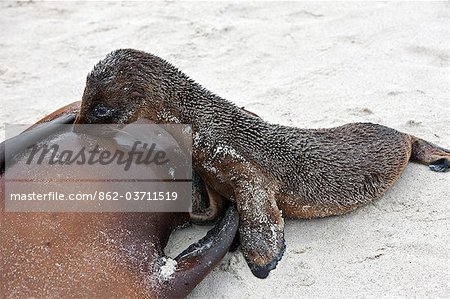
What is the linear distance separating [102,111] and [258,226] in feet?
3.35

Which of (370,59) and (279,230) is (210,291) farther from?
(370,59)

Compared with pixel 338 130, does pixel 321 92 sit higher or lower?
lower

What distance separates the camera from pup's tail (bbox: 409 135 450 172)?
154 inches

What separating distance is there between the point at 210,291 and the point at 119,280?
53 centimetres

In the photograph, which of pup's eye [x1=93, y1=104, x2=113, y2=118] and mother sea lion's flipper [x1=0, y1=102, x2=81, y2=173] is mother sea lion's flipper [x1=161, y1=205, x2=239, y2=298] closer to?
pup's eye [x1=93, y1=104, x2=113, y2=118]

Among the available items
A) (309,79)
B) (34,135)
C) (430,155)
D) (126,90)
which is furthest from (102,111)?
(309,79)

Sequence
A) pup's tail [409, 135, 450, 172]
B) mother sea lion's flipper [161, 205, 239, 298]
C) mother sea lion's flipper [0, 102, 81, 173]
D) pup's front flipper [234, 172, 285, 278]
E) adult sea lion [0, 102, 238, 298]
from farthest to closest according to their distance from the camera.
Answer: pup's tail [409, 135, 450, 172] → mother sea lion's flipper [0, 102, 81, 173] → pup's front flipper [234, 172, 285, 278] → mother sea lion's flipper [161, 205, 239, 298] → adult sea lion [0, 102, 238, 298]

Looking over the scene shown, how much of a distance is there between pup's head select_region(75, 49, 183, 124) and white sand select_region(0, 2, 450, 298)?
757 millimetres

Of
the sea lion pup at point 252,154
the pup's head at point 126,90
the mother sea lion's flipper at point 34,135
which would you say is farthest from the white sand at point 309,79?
the mother sea lion's flipper at point 34,135

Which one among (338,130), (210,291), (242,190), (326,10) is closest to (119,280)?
(210,291)

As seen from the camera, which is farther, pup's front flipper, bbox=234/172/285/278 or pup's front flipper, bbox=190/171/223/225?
pup's front flipper, bbox=190/171/223/225

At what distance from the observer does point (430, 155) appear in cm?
396

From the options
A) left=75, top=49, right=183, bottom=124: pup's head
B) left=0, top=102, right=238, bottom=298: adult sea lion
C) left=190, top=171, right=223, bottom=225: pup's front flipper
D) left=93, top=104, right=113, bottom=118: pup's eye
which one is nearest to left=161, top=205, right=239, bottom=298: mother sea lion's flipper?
left=0, top=102, right=238, bottom=298: adult sea lion

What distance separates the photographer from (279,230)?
124 inches
